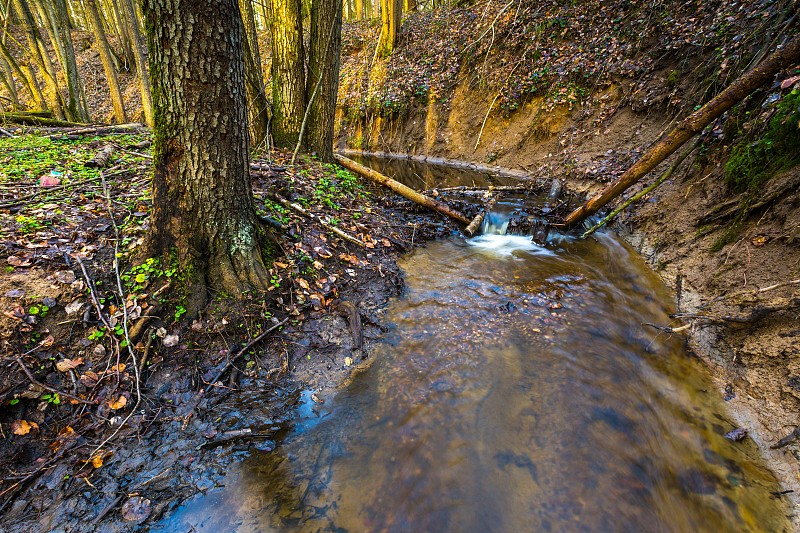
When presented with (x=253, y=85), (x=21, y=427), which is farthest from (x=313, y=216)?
(x=253, y=85)

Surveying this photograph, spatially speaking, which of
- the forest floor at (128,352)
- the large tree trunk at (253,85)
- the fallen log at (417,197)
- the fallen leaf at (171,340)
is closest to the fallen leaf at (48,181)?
the forest floor at (128,352)

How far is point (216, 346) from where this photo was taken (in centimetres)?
313

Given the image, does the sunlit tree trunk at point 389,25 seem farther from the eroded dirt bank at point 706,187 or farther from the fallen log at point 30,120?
the fallen log at point 30,120

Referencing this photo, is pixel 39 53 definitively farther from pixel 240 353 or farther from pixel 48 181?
pixel 240 353

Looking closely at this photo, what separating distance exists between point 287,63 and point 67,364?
6453 mm

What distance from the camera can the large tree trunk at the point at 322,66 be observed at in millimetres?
6699

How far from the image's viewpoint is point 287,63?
675cm

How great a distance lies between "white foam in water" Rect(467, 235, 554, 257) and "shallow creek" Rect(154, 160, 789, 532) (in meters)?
2.01

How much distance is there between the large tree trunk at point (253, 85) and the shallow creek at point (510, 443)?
17.4 ft

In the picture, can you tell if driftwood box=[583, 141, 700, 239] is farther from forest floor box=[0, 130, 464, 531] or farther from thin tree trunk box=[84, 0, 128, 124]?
thin tree trunk box=[84, 0, 128, 124]

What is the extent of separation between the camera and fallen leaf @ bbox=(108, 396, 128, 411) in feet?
8.46

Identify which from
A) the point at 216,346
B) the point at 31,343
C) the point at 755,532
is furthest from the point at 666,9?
the point at 31,343

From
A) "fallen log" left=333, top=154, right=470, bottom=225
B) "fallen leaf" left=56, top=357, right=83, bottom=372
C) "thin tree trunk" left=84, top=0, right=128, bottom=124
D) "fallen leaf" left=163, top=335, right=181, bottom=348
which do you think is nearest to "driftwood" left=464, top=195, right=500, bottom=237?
"fallen log" left=333, top=154, right=470, bottom=225

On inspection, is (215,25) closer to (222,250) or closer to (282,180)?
(222,250)
